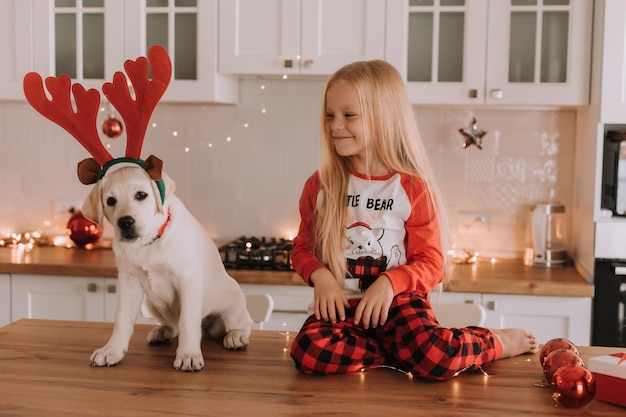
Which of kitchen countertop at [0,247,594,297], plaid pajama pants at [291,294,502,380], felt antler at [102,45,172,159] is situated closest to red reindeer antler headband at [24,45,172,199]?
felt antler at [102,45,172,159]

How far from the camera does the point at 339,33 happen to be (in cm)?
282

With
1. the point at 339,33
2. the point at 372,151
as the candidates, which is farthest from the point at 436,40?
the point at 372,151

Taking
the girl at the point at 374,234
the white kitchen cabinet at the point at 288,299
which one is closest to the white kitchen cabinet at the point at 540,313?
the white kitchen cabinet at the point at 288,299

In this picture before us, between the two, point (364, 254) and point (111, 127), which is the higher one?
point (111, 127)

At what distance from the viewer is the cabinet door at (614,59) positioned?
102 inches

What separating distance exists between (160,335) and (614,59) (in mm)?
1788

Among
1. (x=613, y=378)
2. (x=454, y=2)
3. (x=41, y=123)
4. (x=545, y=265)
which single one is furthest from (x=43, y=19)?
(x=613, y=378)

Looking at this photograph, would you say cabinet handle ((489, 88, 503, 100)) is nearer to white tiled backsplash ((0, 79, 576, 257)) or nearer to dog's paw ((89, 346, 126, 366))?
white tiled backsplash ((0, 79, 576, 257))

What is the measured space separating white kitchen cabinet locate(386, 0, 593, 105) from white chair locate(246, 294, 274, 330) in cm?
110

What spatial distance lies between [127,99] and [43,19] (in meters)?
1.72

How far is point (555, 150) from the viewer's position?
310 cm

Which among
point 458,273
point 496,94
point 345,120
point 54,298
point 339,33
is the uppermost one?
point 339,33

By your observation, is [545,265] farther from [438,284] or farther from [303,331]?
[303,331]

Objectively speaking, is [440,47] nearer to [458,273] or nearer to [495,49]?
[495,49]
